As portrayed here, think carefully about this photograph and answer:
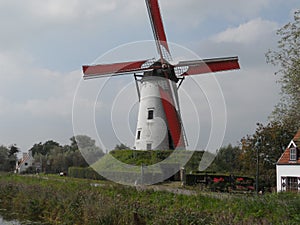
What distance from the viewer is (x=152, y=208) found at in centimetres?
1076

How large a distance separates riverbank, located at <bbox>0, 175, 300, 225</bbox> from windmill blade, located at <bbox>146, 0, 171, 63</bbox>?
15107mm

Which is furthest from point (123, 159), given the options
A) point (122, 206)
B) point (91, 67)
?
point (122, 206)

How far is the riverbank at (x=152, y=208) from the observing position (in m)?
8.88

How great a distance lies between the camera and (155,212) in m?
10.3

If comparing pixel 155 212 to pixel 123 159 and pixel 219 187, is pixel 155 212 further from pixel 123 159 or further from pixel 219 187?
pixel 123 159

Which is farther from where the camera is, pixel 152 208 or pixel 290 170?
pixel 290 170

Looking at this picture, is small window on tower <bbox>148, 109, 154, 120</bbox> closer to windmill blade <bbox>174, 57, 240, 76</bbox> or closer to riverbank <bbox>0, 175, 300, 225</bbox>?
windmill blade <bbox>174, 57, 240, 76</bbox>

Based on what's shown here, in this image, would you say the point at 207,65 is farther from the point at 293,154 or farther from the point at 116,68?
the point at 293,154

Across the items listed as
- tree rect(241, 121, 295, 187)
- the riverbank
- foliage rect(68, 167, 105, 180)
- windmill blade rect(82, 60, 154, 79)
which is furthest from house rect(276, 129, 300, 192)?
foliage rect(68, 167, 105, 180)

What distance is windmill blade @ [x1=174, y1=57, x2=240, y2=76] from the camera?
2758 cm

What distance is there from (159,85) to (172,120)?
253 cm

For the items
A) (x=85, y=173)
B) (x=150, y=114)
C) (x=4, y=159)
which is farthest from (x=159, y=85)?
(x=4, y=159)

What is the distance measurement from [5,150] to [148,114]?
49239mm

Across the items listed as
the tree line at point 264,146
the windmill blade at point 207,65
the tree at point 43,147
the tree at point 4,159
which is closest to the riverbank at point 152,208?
the tree line at point 264,146
